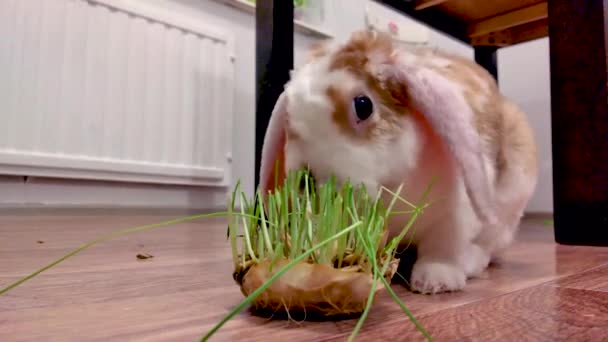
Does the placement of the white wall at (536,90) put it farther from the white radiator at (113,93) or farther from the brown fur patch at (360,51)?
the brown fur patch at (360,51)

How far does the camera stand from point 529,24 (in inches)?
69.6

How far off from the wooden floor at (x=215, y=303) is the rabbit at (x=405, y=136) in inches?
3.4

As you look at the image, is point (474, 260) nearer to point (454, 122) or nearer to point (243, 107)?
point (454, 122)

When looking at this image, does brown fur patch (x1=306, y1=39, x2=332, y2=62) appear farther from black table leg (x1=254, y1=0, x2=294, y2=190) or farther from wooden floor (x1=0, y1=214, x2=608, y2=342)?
black table leg (x1=254, y1=0, x2=294, y2=190)

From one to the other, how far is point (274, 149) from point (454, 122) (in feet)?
0.81

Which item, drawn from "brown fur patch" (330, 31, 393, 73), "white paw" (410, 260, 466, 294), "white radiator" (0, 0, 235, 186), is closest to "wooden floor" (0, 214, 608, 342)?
"white paw" (410, 260, 466, 294)

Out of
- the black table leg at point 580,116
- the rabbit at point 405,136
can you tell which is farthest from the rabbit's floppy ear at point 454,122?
the black table leg at point 580,116

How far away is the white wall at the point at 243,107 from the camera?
6.04ft

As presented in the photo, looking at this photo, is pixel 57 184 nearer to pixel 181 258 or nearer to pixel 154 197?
pixel 154 197

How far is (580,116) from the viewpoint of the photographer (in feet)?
3.61

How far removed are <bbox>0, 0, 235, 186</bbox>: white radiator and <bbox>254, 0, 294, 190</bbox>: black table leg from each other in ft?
2.31

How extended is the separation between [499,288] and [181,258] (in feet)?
1.61

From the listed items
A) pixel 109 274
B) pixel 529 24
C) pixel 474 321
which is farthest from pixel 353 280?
pixel 529 24

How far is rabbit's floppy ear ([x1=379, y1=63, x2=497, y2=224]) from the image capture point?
22.5 inches
